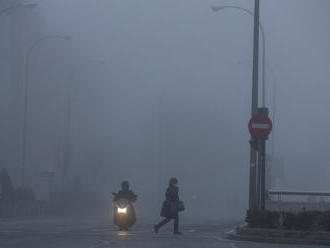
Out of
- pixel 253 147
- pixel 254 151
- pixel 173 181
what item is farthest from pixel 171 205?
pixel 254 151

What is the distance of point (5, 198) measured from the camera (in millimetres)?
45938

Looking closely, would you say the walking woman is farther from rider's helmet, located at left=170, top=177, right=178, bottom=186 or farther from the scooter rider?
the scooter rider

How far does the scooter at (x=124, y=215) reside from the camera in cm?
2436

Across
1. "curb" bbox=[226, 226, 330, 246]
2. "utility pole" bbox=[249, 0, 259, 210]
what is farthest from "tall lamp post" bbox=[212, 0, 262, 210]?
"curb" bbox=[226, 226, 330, 246]

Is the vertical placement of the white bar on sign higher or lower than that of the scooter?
higher

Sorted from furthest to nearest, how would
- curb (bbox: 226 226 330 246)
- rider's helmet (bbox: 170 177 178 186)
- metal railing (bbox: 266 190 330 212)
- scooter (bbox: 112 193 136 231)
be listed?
1. metal railing (bbox: 266 190 330 212)
2. scooter (bbox: 112 193 136 231)
3. rider's helmet (bbox: 170 177 178 186)
4. curb (bbox: 226 226 330 246)

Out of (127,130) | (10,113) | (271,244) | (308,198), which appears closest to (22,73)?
(10,113)

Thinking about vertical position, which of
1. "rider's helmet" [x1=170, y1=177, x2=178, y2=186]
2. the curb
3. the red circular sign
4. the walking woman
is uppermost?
the red circular sign

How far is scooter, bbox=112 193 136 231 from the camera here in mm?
24359

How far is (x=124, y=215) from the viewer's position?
80.2 feet

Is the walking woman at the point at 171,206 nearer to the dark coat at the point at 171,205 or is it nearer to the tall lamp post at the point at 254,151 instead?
the dark coat at the point at 171,205

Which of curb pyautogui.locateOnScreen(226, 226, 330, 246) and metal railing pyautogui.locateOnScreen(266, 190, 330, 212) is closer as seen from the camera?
curb pyautogui.locateOnScreen(226, 226, 330, 246)

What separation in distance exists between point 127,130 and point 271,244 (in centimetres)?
7379

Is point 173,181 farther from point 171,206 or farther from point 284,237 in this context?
point 284,237
